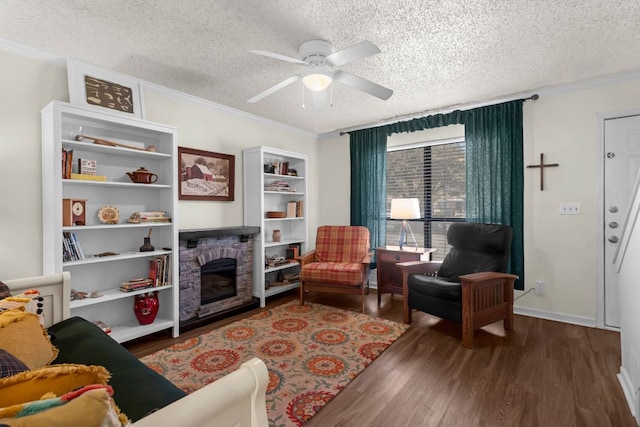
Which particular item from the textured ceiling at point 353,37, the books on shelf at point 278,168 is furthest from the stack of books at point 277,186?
the textured ceiling at point 353,37

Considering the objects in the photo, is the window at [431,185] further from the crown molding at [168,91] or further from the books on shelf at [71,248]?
the books on shelf at [71,248]

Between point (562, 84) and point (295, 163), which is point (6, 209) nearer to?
point (295, 163)

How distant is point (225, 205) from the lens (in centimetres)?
367

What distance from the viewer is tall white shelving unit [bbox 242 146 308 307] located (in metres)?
3.65

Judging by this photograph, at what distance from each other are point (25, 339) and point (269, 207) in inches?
119

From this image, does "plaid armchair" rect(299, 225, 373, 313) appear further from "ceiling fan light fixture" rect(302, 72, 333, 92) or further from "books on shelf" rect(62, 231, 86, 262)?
"books on shelf" rect(62, 231, 86, 262)

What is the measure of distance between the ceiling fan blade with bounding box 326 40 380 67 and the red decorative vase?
2.51 m

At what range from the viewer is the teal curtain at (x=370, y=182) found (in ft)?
13.8

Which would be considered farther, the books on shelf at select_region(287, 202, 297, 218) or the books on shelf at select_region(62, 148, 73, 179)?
the books on shelf at select_region(287, 202, 297, 218)

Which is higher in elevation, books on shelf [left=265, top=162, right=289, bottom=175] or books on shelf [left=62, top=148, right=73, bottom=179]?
books on shelf [left=265, top=162, right=289, bottom=175]

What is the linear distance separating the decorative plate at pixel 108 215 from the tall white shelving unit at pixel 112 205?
54 mm

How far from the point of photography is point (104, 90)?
2.54 m

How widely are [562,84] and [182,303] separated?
4.29m

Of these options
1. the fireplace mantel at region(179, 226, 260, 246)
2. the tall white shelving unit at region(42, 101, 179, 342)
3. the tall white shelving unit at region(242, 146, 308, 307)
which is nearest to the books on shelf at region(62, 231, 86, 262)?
the tall white shelving unit at region(42, 101, 179, 342)
